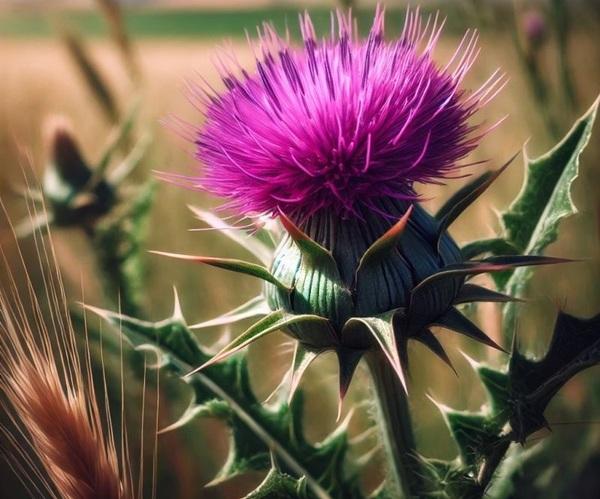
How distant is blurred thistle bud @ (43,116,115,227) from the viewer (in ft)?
10.7

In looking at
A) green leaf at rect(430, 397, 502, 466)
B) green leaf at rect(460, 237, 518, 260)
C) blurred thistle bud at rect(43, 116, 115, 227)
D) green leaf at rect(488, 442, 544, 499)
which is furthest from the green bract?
blurred thistle bud at rect(43, 116, 115, 227)

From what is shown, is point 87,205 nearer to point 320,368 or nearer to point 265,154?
point 320,368

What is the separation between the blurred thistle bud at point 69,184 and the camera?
10.7 ft

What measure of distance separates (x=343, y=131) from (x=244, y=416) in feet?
2.58

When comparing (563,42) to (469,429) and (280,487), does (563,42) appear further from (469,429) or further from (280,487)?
(280,487)

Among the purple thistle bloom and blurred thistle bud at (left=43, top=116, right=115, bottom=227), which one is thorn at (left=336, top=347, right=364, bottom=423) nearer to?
the purple thistle bloom

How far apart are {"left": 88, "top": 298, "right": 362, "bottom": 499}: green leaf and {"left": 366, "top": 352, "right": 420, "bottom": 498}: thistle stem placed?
0.56 feet

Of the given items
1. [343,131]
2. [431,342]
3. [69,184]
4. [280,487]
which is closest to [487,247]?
[431,342]

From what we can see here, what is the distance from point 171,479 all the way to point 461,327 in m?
1.81

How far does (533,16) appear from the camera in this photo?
186 inches

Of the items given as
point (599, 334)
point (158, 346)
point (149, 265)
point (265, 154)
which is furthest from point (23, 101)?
point (599, 334)

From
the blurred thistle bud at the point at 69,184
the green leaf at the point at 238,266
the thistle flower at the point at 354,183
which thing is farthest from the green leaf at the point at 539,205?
the blurred thistle bud at the point at 69,184

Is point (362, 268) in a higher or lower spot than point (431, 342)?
higher

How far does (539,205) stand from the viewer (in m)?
2.01
